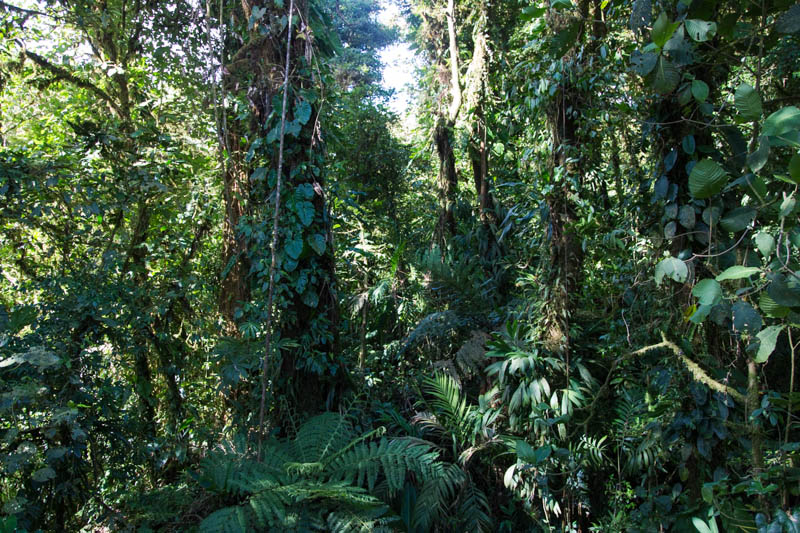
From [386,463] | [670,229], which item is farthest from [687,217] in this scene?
[386,463]

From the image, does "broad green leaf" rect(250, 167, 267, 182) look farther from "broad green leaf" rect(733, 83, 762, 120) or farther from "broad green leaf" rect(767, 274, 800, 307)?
"broad green leaf" rect(767, 274, 800, 307)

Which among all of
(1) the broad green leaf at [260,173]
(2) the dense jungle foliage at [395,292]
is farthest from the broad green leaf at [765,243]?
(1) the broad green leaf at [260,173]

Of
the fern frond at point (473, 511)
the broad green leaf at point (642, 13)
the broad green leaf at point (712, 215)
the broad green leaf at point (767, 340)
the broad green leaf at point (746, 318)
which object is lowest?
the fern frond at point (473, 511)

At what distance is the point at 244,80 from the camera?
136 inches

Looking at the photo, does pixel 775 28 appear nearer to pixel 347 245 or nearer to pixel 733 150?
pixel 733 150

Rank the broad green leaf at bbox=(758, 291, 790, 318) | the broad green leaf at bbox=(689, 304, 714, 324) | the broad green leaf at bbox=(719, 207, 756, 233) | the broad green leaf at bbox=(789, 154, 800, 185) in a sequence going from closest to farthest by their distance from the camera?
the broad green leaf at bbox=(789, 154, 800, 185)
the broad green leaf at bbox=(758, 291, 790, 318)
the broad green leaf at bbox=(689, 304, 714, 324)
the broad green leaf at bbox=(719, 207, 756, 233)

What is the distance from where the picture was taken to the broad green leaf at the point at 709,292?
4.49 ft

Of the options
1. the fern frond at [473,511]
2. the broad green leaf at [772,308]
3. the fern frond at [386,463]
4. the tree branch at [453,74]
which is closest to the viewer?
the broad green leaf at [772,308]

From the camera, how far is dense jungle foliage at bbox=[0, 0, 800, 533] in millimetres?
1839

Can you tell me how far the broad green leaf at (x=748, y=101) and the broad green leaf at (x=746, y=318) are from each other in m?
0.54

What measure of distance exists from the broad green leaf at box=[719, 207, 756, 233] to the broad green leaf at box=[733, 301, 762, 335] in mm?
290

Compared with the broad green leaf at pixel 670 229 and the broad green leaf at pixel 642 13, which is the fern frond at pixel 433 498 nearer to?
the broad green leaf at pixel 670 229

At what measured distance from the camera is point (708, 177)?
4.99 ft

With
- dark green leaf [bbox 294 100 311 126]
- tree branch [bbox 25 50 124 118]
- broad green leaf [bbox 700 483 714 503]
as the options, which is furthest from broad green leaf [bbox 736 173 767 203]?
tree branch [bbox 25 50 124 118]
